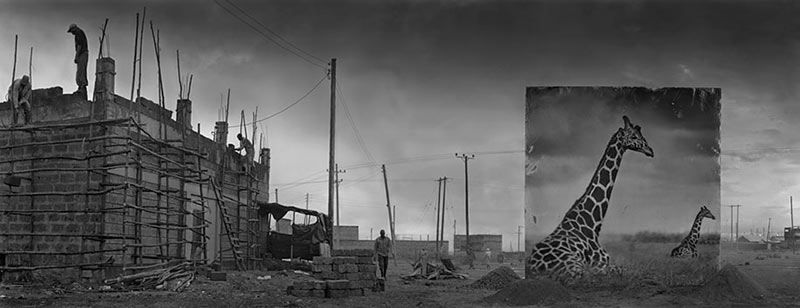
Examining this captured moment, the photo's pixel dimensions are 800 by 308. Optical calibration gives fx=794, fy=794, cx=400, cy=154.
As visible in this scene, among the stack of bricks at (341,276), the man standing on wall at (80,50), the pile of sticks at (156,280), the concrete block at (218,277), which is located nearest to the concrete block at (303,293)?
the stack of bricks at (341,276)

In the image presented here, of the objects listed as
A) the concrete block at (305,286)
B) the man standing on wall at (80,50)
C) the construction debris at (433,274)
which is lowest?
the construction debris at (433,274)

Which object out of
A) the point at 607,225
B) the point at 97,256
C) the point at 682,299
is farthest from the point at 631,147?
the point at 97,256

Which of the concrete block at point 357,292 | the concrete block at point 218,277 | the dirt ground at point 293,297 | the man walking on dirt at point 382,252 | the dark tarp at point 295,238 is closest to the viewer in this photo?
the dirt ground at point 293,297

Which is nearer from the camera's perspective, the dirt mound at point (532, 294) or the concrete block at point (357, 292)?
the dirt mound at point (532, 294)

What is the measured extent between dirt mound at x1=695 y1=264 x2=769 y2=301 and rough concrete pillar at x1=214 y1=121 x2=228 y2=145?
52.9ft

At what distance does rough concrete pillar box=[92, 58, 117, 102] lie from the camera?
18703mm

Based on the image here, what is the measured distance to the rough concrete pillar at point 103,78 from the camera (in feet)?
61.4

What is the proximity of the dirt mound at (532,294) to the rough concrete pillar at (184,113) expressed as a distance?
11.3 metres

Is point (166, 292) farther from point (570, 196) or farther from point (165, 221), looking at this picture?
point (570, 196)

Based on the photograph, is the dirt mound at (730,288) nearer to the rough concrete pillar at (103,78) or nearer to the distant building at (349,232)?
the rough concrete pillar at (103,78)

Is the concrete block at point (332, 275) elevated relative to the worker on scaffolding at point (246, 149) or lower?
lower

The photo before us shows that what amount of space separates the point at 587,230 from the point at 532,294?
11.0 ft

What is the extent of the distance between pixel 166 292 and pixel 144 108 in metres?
6.04

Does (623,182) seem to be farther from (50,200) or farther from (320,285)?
(50,200)
